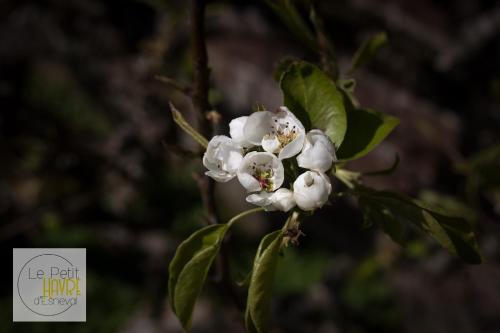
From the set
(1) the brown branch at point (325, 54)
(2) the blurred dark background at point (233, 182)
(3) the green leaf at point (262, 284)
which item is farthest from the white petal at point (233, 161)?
(2) the blurred dark background at point (233, 182)

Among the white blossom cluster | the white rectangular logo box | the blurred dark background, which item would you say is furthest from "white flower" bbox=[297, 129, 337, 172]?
the blurred dark background

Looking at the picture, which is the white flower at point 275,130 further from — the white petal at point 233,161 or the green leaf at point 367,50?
the green leaf at point 367,50

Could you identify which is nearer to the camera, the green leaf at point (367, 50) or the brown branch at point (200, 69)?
the brown branch at point (200, 69)

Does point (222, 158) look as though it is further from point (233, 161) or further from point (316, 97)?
point (316, 97)

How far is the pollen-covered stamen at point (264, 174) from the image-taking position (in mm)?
716

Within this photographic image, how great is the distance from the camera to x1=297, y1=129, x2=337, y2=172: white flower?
0.67m

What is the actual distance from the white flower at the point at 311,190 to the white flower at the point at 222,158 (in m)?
0.09

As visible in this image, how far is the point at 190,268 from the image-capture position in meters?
0.69

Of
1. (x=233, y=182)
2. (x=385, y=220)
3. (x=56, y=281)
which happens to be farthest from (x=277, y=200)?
(x=233, y=182)

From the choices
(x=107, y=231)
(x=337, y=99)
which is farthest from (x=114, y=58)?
(x=337, y=99)

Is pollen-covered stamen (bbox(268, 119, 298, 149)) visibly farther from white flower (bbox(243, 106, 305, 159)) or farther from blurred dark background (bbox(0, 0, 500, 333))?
blurred dark background (bbox(0, 0, 500, 333))

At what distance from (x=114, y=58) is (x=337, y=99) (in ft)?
7.11

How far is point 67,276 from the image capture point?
121cm

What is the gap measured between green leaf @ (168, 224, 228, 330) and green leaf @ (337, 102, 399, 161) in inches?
8.0
